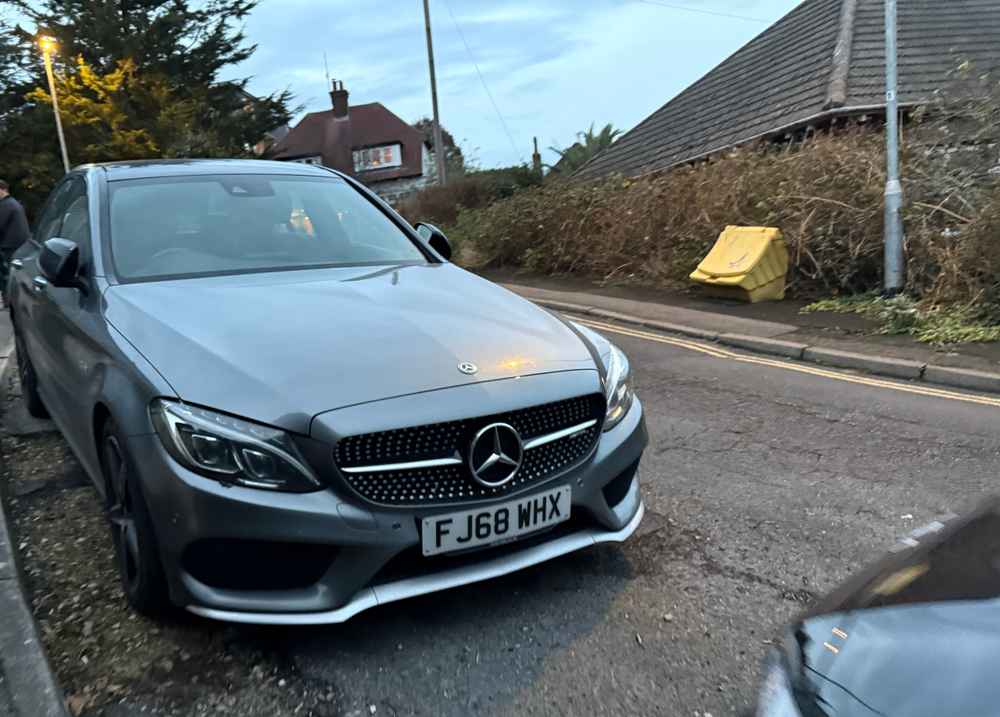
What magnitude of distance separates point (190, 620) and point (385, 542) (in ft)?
3.08

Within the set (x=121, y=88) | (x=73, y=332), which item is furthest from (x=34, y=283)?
(x=121, y=88)

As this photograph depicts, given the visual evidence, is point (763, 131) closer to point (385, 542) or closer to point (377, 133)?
point (385, 542)

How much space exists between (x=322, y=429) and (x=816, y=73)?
1744 cm

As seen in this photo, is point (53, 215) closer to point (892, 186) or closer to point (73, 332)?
point (73, 332)

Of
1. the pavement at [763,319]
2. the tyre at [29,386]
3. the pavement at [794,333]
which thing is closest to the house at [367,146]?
the pavement at [763,319]

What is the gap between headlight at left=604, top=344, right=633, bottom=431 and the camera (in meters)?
3.14

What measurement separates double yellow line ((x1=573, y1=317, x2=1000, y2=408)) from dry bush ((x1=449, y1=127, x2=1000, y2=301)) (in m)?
2.17

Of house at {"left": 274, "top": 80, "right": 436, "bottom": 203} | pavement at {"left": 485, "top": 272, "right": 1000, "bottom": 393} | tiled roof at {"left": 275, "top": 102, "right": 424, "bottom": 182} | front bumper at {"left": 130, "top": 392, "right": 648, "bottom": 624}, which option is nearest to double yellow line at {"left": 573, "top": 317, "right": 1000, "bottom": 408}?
pavement at {"left": 485, "top": 272, "right": 1000, "bottom": 393}

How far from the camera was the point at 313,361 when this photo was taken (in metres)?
2.78

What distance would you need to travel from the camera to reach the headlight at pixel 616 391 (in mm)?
3145

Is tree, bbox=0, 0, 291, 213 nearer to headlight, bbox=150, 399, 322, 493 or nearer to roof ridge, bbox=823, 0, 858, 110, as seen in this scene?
roof ridge, bbox=823, 0, 858, 110

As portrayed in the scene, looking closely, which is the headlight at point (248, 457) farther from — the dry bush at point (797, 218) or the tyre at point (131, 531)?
the dry bush at point (797, 218)

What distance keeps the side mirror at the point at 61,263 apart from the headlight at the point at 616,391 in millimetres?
2344

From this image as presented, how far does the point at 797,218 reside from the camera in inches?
403
